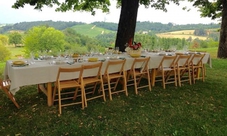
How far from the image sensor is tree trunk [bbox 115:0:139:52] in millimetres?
6340

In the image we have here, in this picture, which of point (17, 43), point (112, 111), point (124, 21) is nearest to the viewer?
point (112, 111)

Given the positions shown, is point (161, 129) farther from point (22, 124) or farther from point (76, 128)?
point (22, 124)

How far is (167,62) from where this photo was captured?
505 centimetres

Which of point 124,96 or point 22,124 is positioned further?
point 124,96

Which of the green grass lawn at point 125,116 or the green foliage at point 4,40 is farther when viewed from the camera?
the green foliage at point 4,40

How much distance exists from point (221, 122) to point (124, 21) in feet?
14.1

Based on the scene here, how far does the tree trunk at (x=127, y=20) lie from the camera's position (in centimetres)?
634

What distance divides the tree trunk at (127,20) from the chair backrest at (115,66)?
231cm

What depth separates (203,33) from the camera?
88.2ft

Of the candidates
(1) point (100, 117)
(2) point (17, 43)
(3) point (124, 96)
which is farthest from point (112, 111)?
(2) point (17, 43)

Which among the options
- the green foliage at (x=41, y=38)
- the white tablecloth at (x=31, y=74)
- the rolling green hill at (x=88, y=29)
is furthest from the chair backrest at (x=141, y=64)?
the green foliage at (x=41, y=38)

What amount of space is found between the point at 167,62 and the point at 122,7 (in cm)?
271

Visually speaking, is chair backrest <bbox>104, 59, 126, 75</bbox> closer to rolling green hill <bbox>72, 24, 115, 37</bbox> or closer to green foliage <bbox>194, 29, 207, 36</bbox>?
green foliage <bbox>194, 29, 207, 36</bbox>

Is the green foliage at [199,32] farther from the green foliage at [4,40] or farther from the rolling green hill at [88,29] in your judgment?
the green foliage at [4,40]
